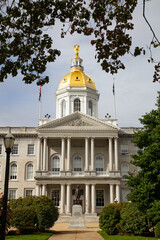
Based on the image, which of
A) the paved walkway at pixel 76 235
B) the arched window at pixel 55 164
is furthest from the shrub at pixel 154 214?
the arched window at pixel 55 164

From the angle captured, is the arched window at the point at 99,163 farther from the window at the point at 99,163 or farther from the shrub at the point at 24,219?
the shrub at the point at 24,219

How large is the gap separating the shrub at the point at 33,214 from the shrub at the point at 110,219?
406 centimetres

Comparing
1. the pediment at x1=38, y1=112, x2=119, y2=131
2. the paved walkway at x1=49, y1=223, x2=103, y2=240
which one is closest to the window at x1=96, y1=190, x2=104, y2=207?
the pediment at x1=38, y1=112, x2=119, y2=131

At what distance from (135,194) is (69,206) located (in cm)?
2528

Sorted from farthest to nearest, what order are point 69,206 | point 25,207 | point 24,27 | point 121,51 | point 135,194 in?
point 69,206 < point 25,207 < point 135,194 < point 24,27 < point 121,51

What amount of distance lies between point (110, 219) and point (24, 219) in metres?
6.21

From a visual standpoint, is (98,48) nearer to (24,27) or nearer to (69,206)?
(24,27)

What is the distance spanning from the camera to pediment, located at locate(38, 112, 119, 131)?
4961cm

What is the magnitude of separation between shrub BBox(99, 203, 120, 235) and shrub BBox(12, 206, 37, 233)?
202 inches

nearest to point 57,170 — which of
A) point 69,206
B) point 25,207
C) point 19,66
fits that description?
point 69,206

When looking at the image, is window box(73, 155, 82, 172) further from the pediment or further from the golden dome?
the golden dome

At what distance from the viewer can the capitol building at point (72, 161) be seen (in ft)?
156

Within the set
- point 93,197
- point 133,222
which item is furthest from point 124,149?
point 133,222

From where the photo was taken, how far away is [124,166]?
52719mm
